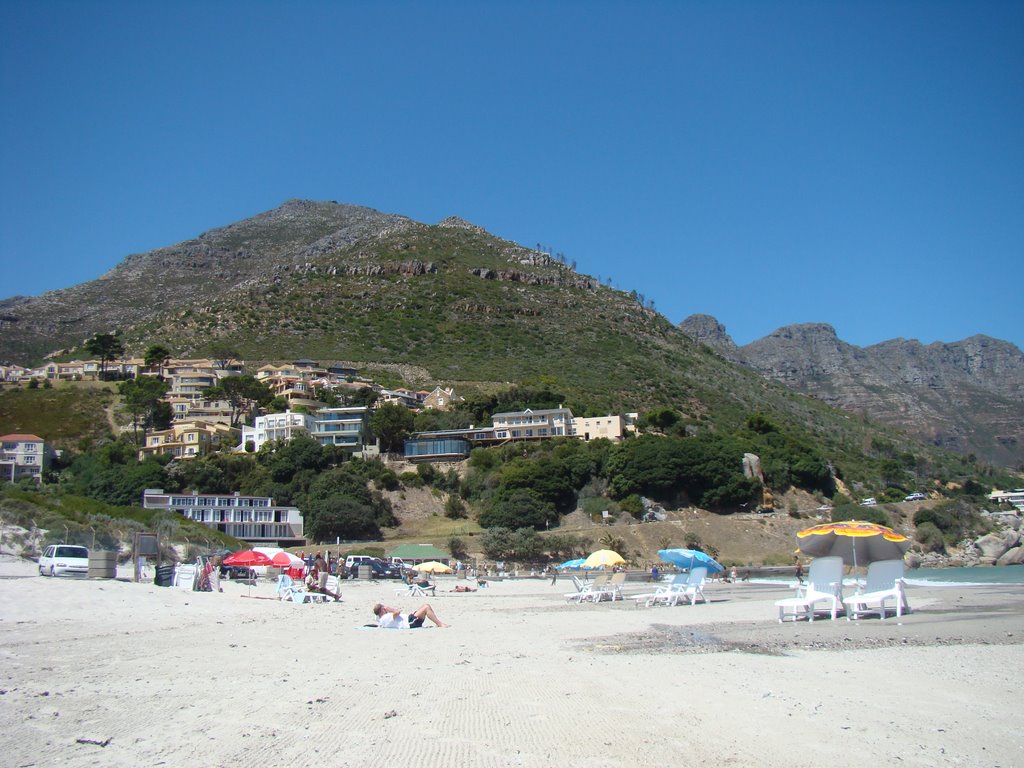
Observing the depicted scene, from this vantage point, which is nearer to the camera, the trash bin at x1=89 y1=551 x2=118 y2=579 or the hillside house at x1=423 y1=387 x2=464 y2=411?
the trash bin at x1=89 y1=551 x2=118 y2=579

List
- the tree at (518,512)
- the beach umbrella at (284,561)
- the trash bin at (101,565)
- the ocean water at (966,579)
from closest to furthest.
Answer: the trash bin at (101,565), the beach umbrella at (284,561), the ocean water at (966,579), the tree at (518,512)

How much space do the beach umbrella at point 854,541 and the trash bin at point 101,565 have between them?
719 inches

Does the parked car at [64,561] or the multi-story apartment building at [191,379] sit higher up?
the multi-story apartment building at [191,379]

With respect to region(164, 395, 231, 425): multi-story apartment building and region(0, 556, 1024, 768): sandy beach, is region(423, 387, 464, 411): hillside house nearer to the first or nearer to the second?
region(164, 395, 231, 425): multi-story apartment building

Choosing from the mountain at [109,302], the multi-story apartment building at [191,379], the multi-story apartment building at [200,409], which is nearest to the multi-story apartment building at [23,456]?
the multi-story apartment building at [200,409]

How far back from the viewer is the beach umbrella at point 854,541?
19.6 metres

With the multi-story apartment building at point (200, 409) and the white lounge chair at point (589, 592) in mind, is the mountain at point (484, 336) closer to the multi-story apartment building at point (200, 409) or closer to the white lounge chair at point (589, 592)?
the multi-story apartment building at point (200, 409)

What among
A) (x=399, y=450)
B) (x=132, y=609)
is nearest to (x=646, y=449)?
(x=399, y=450)

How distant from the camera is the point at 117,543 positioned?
101 ft

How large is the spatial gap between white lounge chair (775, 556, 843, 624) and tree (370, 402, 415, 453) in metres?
61.4

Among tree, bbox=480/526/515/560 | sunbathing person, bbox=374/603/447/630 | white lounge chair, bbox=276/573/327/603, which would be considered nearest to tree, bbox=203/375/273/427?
tree, bbox=480/526/515/560

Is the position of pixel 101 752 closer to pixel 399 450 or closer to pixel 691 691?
pixel 691 691

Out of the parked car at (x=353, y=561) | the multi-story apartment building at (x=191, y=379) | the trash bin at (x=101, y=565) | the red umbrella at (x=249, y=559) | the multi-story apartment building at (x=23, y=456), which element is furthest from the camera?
the multi-story apartment building at (x=191, y=379)

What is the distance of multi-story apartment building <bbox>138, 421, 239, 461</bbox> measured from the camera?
249 ft
